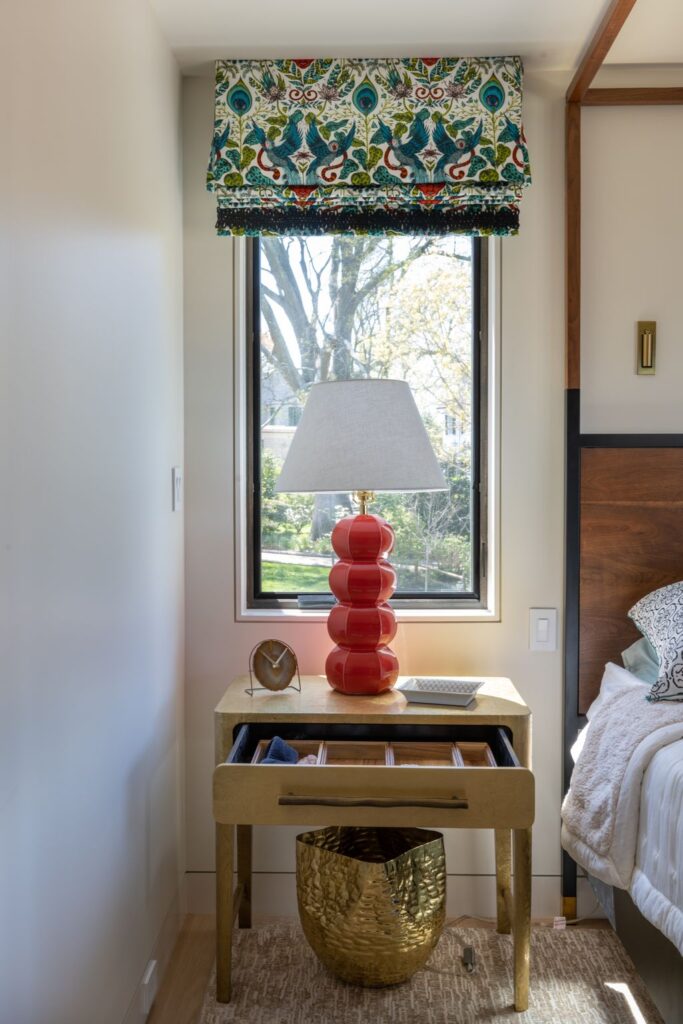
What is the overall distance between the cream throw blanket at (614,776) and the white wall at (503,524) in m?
0.31

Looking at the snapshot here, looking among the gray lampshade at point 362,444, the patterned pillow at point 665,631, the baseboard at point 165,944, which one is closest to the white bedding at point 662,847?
the patterned pillow at point 665,631

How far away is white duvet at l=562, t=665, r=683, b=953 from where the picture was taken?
171 centimetres

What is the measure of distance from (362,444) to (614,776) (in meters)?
0.96

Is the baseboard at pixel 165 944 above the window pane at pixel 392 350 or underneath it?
underneath

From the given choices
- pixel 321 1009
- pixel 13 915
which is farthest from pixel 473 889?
pixel 13 915

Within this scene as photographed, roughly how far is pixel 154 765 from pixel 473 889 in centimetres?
101

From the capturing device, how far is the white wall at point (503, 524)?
246cm

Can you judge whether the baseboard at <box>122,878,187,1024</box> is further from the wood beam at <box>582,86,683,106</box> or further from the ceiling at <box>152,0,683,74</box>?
the wood beam at <box>582,86,683,106</box>

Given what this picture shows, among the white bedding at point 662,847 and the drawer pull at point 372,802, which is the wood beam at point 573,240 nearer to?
the white bedding at point 662,847

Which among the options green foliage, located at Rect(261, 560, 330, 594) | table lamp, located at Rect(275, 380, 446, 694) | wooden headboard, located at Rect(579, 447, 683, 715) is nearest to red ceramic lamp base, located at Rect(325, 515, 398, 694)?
table lamp, located at Rect(275, 380, 446, 694)

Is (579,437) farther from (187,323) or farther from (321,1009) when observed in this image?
(321,1009)

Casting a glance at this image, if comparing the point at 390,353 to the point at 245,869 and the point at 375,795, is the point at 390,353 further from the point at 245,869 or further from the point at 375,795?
the point at 245,869

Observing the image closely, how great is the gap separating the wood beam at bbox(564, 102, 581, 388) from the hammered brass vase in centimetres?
133

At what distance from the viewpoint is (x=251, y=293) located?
256cm
